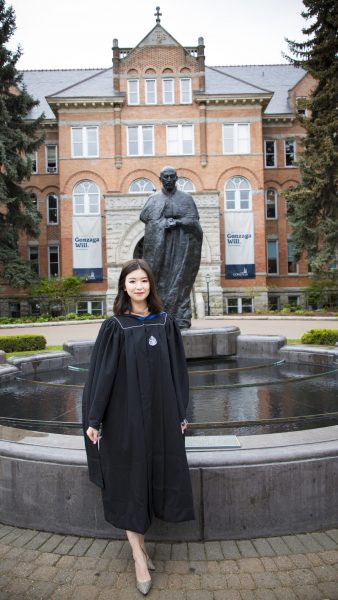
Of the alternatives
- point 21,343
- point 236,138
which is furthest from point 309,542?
point 236,138

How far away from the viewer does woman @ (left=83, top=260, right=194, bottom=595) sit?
2830mm

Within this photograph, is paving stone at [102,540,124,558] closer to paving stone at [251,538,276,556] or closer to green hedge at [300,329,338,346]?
paving stone at [251,538,276,556]

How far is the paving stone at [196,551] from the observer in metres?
3.14

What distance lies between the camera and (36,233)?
31.9 m

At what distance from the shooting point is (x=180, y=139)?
35375 mm

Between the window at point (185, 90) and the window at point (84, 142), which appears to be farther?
the window at point (185, 90)

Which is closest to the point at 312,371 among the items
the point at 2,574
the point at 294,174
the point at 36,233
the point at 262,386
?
the point at 262,386

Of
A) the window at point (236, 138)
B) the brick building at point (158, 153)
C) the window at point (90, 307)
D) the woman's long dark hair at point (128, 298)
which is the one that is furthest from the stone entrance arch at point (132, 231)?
the woman's long dark hair at point (128, 298)

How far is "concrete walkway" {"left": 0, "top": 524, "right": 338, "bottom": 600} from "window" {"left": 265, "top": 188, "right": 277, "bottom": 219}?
37.7 metres

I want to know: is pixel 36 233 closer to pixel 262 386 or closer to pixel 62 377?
pixel 62 377

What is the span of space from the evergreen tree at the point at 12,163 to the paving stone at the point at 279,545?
27.6 metres

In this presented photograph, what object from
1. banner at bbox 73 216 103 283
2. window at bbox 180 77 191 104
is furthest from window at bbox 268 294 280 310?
window at bbox 180 77 191 104

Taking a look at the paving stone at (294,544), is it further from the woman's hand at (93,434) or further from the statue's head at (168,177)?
the statue's head at (168,177)

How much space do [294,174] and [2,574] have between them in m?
39.8
